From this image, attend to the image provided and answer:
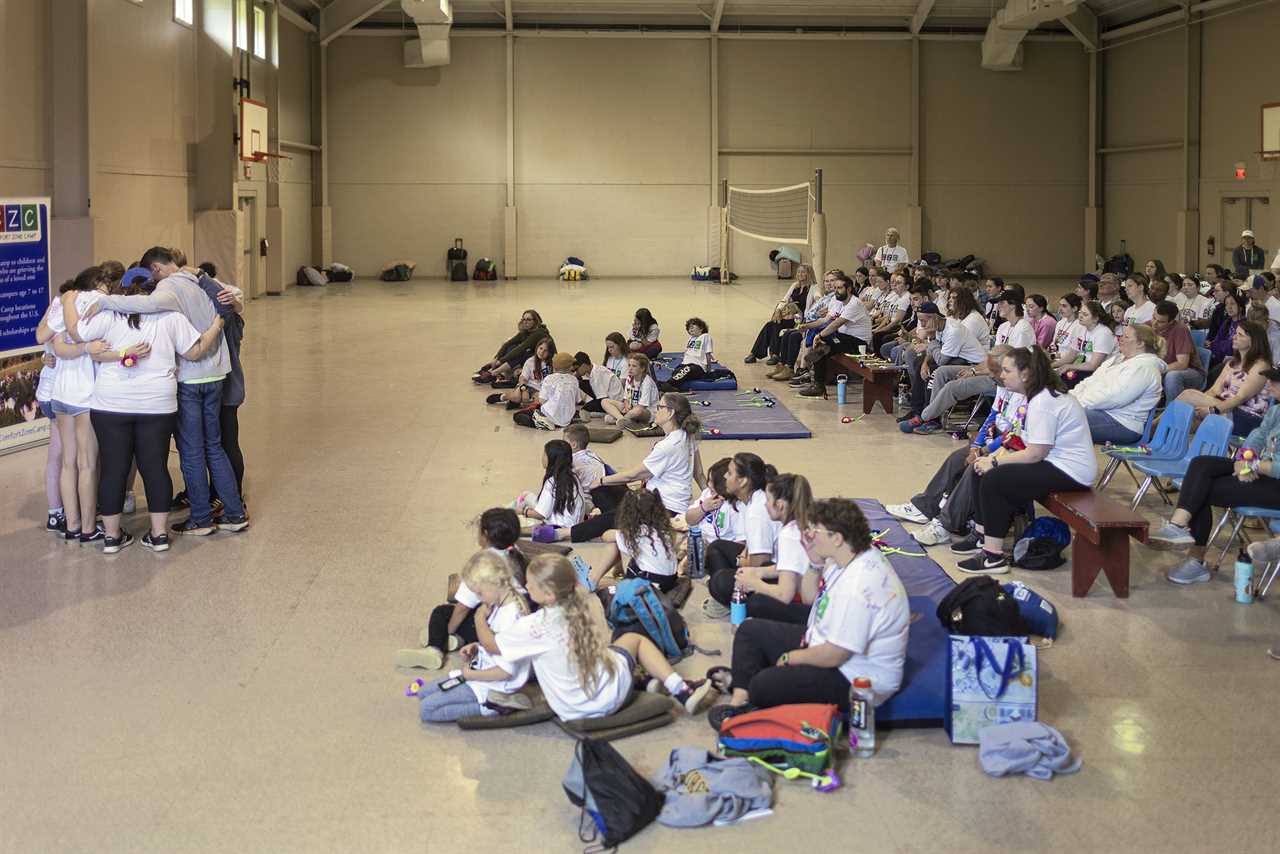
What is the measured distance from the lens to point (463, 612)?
6.28 metres

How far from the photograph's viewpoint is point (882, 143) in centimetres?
3262

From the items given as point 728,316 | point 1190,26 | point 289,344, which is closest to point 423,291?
point 728,316

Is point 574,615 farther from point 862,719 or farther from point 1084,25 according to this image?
point 1084,25

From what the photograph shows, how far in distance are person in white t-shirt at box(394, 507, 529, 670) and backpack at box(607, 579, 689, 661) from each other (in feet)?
1.60

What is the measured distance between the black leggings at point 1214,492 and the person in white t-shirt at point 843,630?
119 inches

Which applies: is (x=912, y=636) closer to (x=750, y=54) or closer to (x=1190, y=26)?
(x=1190, y=26)

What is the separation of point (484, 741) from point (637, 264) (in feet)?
93.6

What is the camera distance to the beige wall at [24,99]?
14562 millimetres

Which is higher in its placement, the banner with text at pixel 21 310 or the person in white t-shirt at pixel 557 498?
the banner with text at pixel 21 310

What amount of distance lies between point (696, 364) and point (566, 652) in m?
9.77

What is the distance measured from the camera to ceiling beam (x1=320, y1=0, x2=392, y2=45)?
98.7ft

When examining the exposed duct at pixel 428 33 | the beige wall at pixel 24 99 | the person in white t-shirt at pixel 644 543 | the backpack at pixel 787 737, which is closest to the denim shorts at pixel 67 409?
the person in white t-shirt at pixel 644 543

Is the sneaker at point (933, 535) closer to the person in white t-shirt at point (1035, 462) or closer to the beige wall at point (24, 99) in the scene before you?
the person in white t-shirt at point (1035, 462)

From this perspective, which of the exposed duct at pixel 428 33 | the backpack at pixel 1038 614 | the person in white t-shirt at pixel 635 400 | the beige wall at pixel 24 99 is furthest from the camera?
the exposed duct at pixel 428 33
